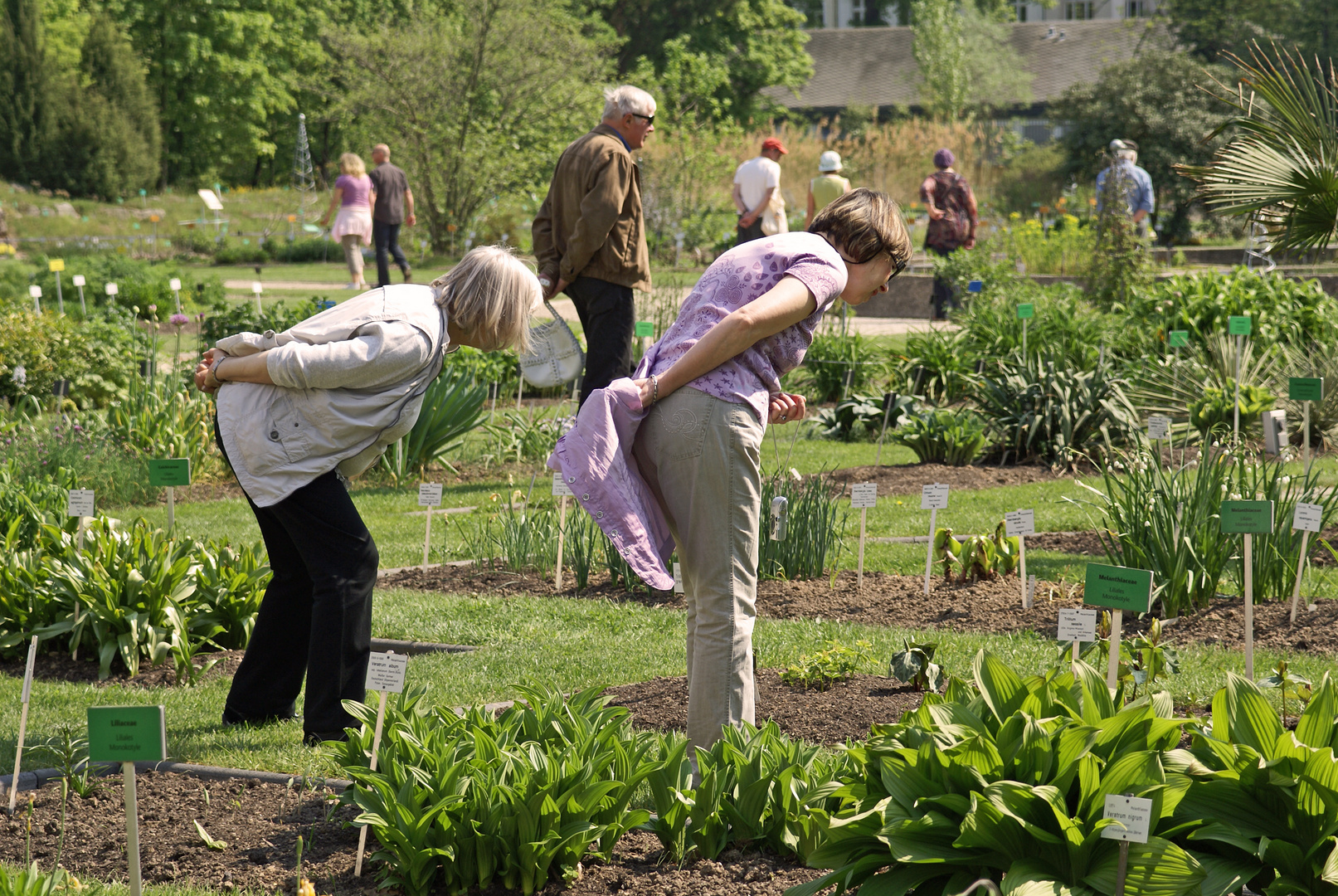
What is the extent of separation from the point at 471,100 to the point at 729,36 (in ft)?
77.6

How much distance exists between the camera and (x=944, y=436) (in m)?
7.78

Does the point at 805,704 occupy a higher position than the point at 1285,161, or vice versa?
the point at 1285,161

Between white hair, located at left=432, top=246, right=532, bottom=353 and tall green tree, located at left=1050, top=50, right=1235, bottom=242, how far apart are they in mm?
20575

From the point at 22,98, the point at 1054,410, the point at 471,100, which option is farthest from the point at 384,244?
the point at 22,98

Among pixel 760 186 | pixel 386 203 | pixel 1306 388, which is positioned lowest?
pixel 1306 388

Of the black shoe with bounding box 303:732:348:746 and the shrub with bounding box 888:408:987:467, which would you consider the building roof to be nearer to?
the shrub with bounding box 888:408:987:467

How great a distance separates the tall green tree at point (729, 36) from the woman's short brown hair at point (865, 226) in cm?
4114

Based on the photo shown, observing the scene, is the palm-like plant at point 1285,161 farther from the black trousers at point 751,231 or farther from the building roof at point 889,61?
the building roof at point 889,61

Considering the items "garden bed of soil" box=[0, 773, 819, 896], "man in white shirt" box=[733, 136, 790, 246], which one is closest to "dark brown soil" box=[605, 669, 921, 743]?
"garden bed of soil" box=[0, 773, 819, 896]

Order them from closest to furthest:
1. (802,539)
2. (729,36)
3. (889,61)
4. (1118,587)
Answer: (1118,587)
(802,539)
(729,36)
(889,61)

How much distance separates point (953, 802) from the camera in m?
2.35

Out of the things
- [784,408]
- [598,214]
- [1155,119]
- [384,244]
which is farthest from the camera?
[1155,119]

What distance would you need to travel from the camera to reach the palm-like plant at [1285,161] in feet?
19.7

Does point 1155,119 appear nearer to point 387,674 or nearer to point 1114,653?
point 1114,653
